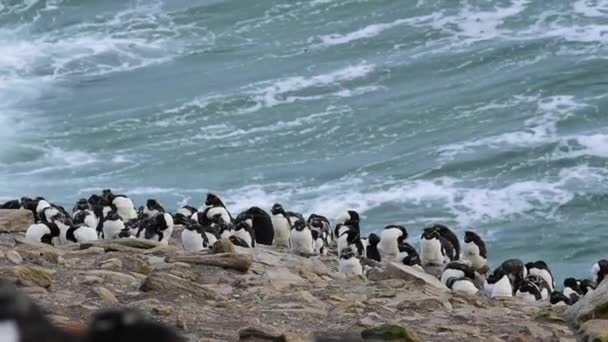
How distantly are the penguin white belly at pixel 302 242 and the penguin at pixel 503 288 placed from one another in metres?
3.02

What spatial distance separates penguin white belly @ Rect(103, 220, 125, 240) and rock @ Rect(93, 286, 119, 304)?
7.10 m

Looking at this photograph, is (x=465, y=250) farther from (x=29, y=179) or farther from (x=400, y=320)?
(x=29, y=179)

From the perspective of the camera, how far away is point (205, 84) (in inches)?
1780

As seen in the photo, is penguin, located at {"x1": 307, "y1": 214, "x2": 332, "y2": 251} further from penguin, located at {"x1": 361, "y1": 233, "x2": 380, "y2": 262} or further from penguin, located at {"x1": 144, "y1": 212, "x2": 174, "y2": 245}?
penguin, located at {"x1": 144, "y1": 212, "x2": 174, "y2": 245}

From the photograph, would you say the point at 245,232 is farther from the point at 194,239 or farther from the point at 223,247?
the point at 223,247

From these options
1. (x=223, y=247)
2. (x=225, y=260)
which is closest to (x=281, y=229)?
(x=223, y=247)

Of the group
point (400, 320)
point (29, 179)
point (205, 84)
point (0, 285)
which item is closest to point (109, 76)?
point (205, 84)

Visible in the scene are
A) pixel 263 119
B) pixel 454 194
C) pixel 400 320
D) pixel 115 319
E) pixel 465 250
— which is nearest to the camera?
pixel 115 319

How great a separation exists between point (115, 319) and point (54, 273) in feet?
32.1

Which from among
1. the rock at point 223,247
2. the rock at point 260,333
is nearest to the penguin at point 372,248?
the rock at point 223,247

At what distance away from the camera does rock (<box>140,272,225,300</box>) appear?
14.0 meters

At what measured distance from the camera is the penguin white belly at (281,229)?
23.4m

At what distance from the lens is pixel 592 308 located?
14.4 meters

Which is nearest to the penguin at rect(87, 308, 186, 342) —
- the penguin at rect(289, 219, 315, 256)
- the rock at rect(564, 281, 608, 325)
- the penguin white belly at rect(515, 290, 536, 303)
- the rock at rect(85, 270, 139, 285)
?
the rock at rect(85, 270, 139, 285)
